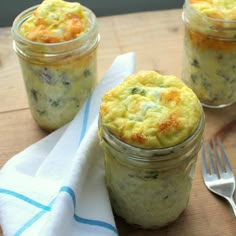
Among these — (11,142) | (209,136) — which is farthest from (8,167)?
(209,136)

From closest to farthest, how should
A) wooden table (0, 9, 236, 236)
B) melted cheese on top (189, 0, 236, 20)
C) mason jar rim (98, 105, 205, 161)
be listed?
1. mason jar rim (98, 105, 205, 161)
2. wooden table (0, 9, 236, 236)
3. melted cheese on top (189, 0, 236, 20)

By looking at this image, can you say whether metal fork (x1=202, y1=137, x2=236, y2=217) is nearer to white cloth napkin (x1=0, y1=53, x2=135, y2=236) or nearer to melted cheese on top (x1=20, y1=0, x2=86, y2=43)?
white cloth napkin (x1=0, y1=53, x2=135, y2=236)

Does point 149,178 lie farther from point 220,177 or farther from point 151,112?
point 220,177

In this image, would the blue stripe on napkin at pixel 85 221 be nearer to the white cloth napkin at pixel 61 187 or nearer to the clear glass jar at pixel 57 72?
the white cloth napkin at pixel 61 187

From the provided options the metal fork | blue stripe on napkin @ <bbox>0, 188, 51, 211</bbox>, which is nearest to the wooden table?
the metal fork

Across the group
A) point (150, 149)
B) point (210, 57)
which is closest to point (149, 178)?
point (150, 149)

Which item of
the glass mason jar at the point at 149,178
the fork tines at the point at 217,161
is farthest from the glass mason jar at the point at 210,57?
the glass mason jar at the point at 149,178
